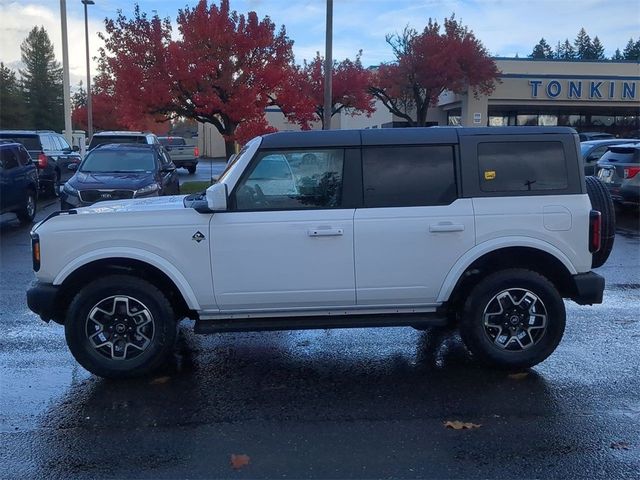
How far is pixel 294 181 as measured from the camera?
526cm

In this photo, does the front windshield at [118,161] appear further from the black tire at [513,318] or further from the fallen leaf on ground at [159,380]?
the black tire at [513,318]

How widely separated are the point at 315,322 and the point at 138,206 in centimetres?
180

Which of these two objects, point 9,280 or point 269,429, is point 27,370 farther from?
point 9,280

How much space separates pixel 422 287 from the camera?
5.22 meters

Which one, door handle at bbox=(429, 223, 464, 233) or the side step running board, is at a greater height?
door handle at bbox=(429, 223, 464, 233)

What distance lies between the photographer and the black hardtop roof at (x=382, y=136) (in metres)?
5.28

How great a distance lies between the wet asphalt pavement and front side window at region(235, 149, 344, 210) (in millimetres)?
1413

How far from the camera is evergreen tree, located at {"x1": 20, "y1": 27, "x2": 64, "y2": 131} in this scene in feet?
235

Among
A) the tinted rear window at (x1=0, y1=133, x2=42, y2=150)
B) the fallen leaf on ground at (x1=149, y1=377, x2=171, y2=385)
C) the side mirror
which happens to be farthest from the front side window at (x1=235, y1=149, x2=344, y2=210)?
the tinted rear window at (x1=0, y1=133, x2=42, y2=150)

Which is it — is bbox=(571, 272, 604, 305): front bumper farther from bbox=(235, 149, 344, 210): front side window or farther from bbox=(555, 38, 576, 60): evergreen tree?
bbox=(555, 38, 576, 60): evergreen tree

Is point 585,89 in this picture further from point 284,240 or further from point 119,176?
point 284,240

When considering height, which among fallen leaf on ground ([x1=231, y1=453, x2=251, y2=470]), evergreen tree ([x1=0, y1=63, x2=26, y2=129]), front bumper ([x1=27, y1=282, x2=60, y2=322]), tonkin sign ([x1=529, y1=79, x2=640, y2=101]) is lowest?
fallen leaf on ground ([x1=231, y1=453, x2=251, y2=470])

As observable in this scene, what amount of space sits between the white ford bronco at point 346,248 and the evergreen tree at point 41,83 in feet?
227

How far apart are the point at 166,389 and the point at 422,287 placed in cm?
216
